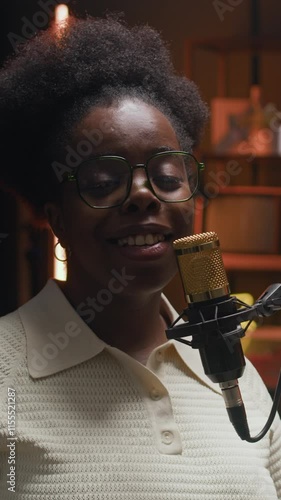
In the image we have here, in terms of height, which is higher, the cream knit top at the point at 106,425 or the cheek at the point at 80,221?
the cheek at the point at 80,221

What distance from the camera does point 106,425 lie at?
100 centimetres

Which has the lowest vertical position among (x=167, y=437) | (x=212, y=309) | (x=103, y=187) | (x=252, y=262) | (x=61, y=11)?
(x=252, y=262)

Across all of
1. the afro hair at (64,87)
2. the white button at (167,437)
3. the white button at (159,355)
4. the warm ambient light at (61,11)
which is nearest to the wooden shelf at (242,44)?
the warm ambient light at (61,11)

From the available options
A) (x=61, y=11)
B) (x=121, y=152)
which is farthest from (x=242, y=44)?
(x=121, y=152)

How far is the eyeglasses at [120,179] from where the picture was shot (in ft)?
3.29

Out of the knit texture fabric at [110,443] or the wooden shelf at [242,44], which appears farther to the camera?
the wooden shelf at [242,44]

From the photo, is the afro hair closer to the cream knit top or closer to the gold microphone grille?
the cream knit top

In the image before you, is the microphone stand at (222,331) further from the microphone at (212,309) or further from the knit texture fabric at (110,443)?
the knit texture fabric at (110,443)

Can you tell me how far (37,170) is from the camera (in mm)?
1164

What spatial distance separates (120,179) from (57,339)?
0.78 feet

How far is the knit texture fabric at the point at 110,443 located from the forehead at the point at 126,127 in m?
0.28

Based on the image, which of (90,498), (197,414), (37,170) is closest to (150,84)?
(37,170)

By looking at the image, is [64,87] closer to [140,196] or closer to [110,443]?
[140,196]

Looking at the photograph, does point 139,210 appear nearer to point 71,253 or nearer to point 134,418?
point 71,253
